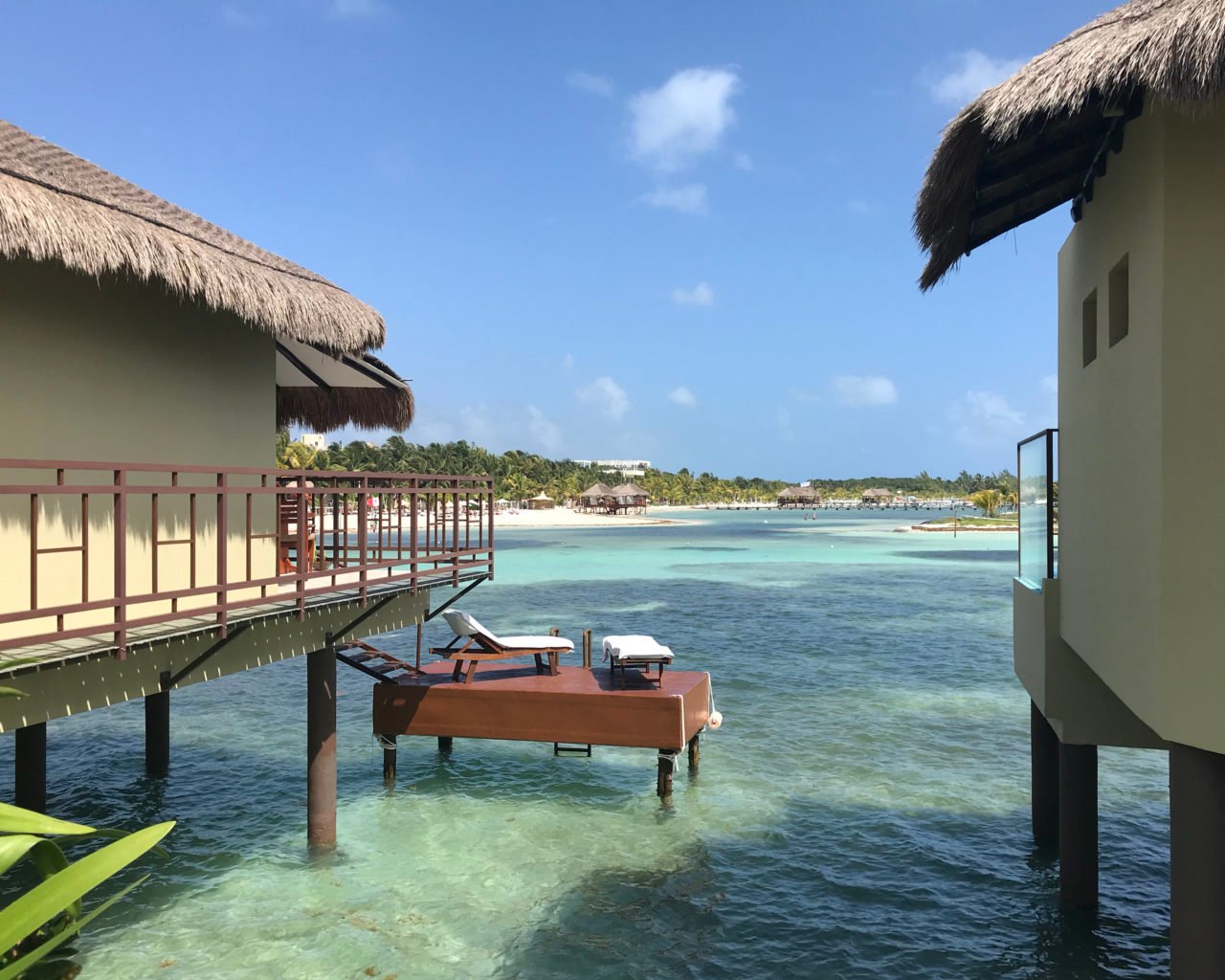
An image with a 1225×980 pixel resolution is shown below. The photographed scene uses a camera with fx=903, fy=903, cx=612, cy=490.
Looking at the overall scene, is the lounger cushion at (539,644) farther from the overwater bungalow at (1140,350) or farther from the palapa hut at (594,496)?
the palapa hut at (594,496)

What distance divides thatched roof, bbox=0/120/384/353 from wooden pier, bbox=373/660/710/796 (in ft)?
12.8

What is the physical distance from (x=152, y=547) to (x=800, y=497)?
18212 cm

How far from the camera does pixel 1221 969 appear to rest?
434 centimetres

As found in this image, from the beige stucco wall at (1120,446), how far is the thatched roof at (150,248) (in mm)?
6037

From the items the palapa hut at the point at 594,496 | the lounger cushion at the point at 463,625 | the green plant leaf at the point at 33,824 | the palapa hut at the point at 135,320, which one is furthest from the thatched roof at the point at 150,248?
the palapa hut at the point at 594,496

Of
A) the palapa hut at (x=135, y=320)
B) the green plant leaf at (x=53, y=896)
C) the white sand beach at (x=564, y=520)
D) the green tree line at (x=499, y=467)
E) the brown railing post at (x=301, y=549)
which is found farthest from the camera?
the white sand beach at (x=564, y=520)

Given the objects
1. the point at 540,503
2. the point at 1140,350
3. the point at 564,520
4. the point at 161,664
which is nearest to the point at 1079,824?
the point at 1140,350

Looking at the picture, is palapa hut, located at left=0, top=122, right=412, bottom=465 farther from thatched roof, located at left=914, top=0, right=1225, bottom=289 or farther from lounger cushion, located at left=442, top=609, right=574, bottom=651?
thatched roof, located at left=914, top=0, right=1225, bottom=289

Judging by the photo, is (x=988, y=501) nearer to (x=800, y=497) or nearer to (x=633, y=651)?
(x=800, y=497)

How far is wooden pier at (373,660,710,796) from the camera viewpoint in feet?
30.9

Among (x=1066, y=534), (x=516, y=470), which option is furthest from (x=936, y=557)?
(x=516, y=470)

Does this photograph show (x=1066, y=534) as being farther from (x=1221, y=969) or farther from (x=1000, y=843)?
(x=1000, y=843)

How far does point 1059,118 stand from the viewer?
201 inches

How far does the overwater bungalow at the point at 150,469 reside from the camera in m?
5.39
